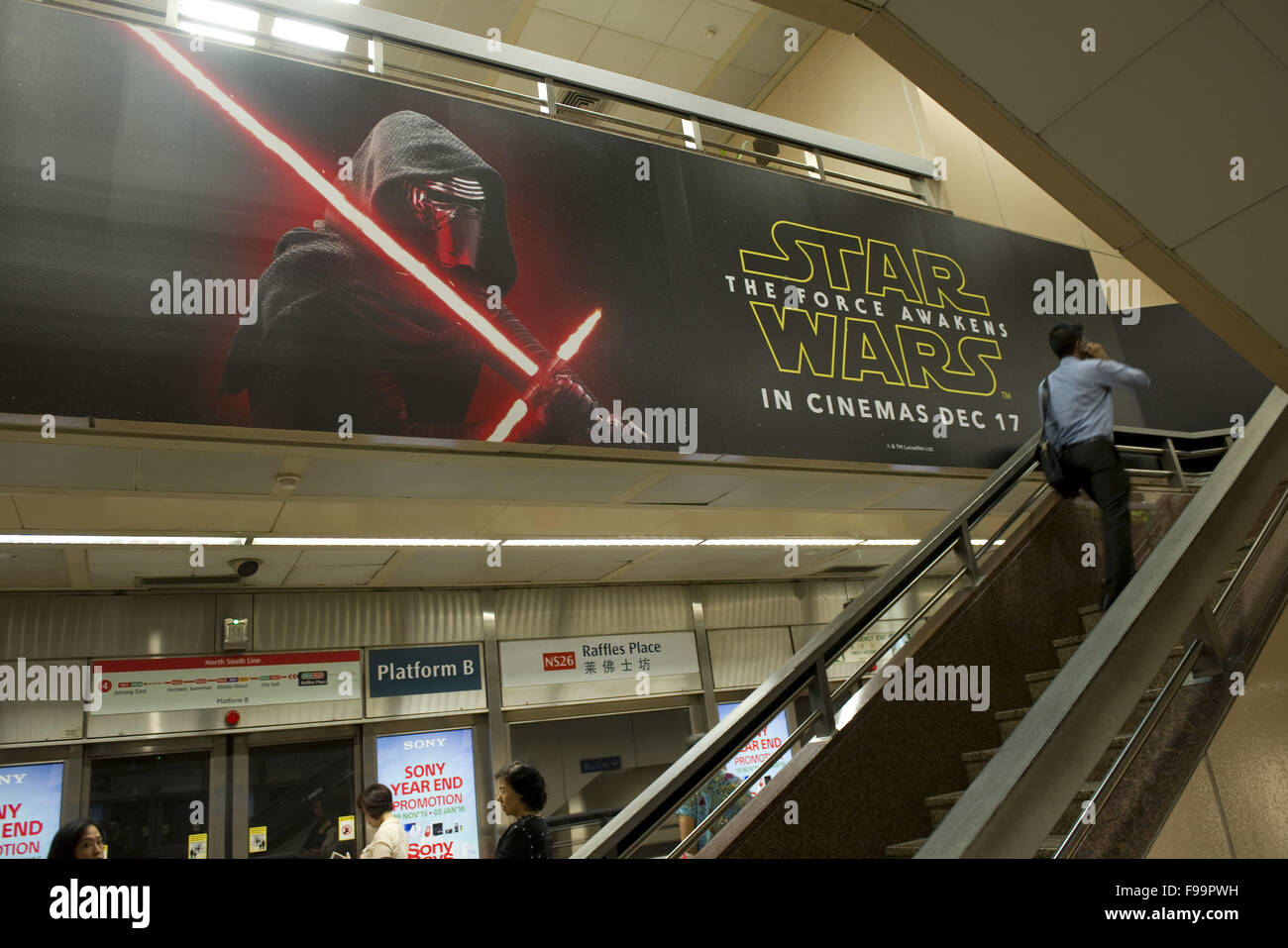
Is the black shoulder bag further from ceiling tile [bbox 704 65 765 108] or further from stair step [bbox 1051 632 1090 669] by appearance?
ceiling tile [bbox 704 65 765 108]

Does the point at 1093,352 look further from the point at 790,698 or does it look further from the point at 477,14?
the point at 477,14

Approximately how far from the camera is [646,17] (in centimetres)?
822

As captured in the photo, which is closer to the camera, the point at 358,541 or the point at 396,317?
the point at 396,317

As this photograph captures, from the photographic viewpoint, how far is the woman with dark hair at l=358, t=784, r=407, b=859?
492cm

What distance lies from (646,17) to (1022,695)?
6.70 m

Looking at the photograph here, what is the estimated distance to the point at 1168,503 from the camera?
5078mm

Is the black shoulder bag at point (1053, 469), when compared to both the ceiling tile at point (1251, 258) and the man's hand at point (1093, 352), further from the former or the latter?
the ceiling tile at point (1251, 258)

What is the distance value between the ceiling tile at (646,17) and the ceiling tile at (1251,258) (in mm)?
6340

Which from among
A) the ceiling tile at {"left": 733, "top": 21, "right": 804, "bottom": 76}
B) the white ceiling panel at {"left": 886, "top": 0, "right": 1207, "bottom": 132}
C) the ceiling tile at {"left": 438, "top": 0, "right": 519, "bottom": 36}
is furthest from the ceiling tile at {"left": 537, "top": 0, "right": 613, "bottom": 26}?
the white ceiling panel at {"left": 886, "top": 0, "right": 1207, "bottom": 132}

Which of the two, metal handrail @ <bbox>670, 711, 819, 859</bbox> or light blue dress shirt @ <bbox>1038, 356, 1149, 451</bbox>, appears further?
light blue dress shirt @ <bbox>1038, 356, 1149, 451</bbox>

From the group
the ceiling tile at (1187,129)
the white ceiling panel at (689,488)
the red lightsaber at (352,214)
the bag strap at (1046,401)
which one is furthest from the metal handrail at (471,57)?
the ceiling tile at (1187,129)

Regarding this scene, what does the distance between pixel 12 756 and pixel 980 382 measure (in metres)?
7.04

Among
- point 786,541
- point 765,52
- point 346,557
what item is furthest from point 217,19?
point 765,52

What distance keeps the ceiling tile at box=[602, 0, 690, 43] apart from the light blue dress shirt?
5463mm
